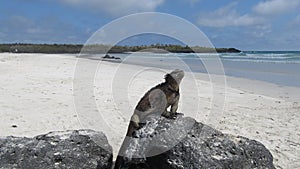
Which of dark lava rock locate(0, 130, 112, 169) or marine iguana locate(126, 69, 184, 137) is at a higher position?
marine iguana locate(126, 69, 184, 137)

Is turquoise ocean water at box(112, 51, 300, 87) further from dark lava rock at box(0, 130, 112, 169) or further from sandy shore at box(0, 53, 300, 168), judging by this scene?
dark lava rock at box(0, 130, 112, 169)

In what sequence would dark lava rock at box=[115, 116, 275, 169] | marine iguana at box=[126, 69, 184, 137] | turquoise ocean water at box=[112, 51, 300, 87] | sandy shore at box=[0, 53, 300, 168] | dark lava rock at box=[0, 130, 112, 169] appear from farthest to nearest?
turquoise ocean water at box=[112, 51, 300, 87]
sandy shore at box=[0, 53, 300, 168]
marine iguana at box=[126, 69, 184, 137]
dark lava rock at box=[0, 130, 112, 169]
dark lava rock at box=[115, 116, 275, 169]

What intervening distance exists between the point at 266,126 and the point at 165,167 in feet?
17.2

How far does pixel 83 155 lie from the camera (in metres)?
3.98

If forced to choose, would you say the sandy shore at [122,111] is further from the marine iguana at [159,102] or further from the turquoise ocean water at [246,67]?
the marine iguana at [159,102]

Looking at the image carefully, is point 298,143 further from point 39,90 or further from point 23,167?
point 39,90

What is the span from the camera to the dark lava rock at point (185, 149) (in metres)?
3.54

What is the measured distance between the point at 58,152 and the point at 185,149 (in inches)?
59.8

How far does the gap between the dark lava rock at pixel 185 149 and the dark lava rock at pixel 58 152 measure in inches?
12.5

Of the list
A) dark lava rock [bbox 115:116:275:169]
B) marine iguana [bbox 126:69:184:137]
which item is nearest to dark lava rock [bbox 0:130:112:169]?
dark lava rock [bbox 115:116:275:169]

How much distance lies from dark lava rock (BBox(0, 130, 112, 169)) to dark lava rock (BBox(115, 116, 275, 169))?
0.32 meters

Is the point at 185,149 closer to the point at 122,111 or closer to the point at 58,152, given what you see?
the point at 58,152

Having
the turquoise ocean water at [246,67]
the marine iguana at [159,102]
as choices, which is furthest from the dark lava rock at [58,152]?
the turquoise ocean water at [246,67]

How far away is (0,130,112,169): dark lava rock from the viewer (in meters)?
3.79
